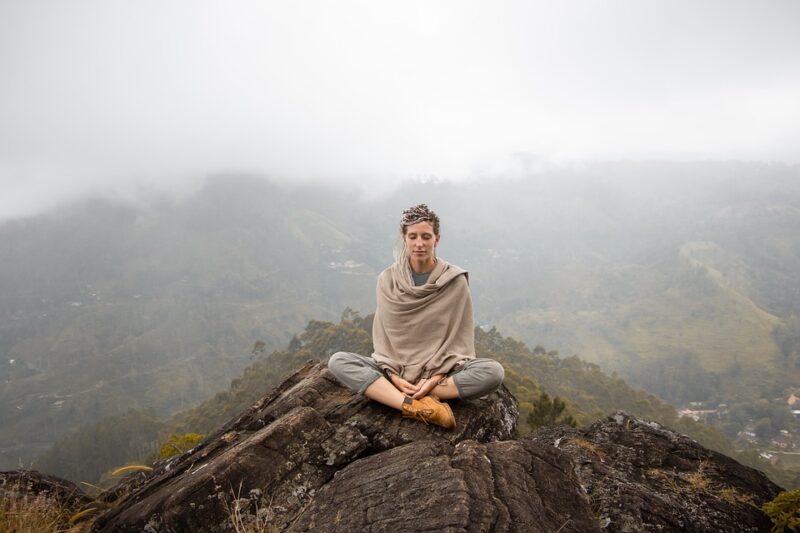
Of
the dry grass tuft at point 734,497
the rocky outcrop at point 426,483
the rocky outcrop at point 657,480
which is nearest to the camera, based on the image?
the rocky outcrop at point 426,483

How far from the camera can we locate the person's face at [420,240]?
19.7 ft

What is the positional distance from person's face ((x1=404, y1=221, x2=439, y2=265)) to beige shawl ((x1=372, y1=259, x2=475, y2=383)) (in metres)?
0.31

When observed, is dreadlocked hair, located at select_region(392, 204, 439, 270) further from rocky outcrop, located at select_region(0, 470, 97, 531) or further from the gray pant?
rocky outcrop, located at select_region(0, 470, 97, 531)

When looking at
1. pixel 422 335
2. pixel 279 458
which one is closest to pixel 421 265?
pixel 422 335

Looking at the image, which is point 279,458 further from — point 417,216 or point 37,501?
point 417,216

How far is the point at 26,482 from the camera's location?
545 centimetres

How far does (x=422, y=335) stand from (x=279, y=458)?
237cm

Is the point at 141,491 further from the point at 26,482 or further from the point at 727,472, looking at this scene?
the point at 727,472

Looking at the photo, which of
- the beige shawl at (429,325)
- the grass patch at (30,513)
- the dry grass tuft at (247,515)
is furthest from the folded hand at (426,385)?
the grass patch at (30,513)

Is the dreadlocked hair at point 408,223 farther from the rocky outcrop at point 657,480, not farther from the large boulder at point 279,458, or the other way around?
the rocky outcrop at point 657,480

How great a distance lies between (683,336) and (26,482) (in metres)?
200

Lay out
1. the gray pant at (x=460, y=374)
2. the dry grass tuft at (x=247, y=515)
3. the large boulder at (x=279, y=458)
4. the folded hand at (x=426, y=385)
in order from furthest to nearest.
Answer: the gray pant at (x=460, y=374)
the folded hand at (x=426, y=385)
the large boulder at (x=279, y=458)
the dry grass tuft at (x=247, y=515)

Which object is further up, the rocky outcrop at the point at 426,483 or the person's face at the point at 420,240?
the person's face at the point at 420,240

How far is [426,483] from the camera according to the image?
3.81 meters
